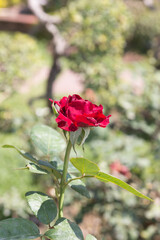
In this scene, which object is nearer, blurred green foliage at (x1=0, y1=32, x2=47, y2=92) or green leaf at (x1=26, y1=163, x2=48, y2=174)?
green leaf at (x1=26, y1=163, x2=48, y2=174)

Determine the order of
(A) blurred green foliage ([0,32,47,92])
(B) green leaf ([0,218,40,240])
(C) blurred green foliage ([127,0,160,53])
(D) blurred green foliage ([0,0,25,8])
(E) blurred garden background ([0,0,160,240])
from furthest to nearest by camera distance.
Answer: (D) blurred green foliage ([0,0,25,8]) → (C) blurred green foliage ([127,0,160,53]) → (A) blurred green foliage ([0,32,47,92]) → (E) blurred garden background ([0,0,160,240]) → (B) green leaf ([0,218,40,240])

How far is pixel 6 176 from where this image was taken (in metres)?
2.52

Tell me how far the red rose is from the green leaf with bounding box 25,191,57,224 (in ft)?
0.55

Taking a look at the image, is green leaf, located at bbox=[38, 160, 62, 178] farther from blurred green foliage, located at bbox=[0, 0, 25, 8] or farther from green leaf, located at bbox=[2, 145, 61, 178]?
blurred green foliage, located at bbox=[0, 0, 25, 8]

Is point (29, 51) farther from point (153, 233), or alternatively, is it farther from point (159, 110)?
point (153, 233)

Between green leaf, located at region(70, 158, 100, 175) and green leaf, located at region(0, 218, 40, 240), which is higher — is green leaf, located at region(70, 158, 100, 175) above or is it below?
above

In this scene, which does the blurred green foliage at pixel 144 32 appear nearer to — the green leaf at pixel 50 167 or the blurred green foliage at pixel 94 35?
the blurred green foliage at pixel 94 35

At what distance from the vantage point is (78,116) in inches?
21.3

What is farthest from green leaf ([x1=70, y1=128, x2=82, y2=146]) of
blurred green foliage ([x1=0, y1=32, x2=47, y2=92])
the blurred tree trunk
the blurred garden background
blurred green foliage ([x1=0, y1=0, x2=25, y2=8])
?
blurred green foliage ([x1=0, y1=0, x2=25, y2=8])

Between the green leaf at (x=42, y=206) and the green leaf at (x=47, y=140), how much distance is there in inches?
4.5

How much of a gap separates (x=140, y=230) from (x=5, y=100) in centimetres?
263

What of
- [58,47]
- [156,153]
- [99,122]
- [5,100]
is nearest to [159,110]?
[156,153]

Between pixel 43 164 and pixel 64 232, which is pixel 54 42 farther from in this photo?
pixel 64 232

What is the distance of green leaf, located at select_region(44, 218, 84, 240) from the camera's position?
21.1 inches
